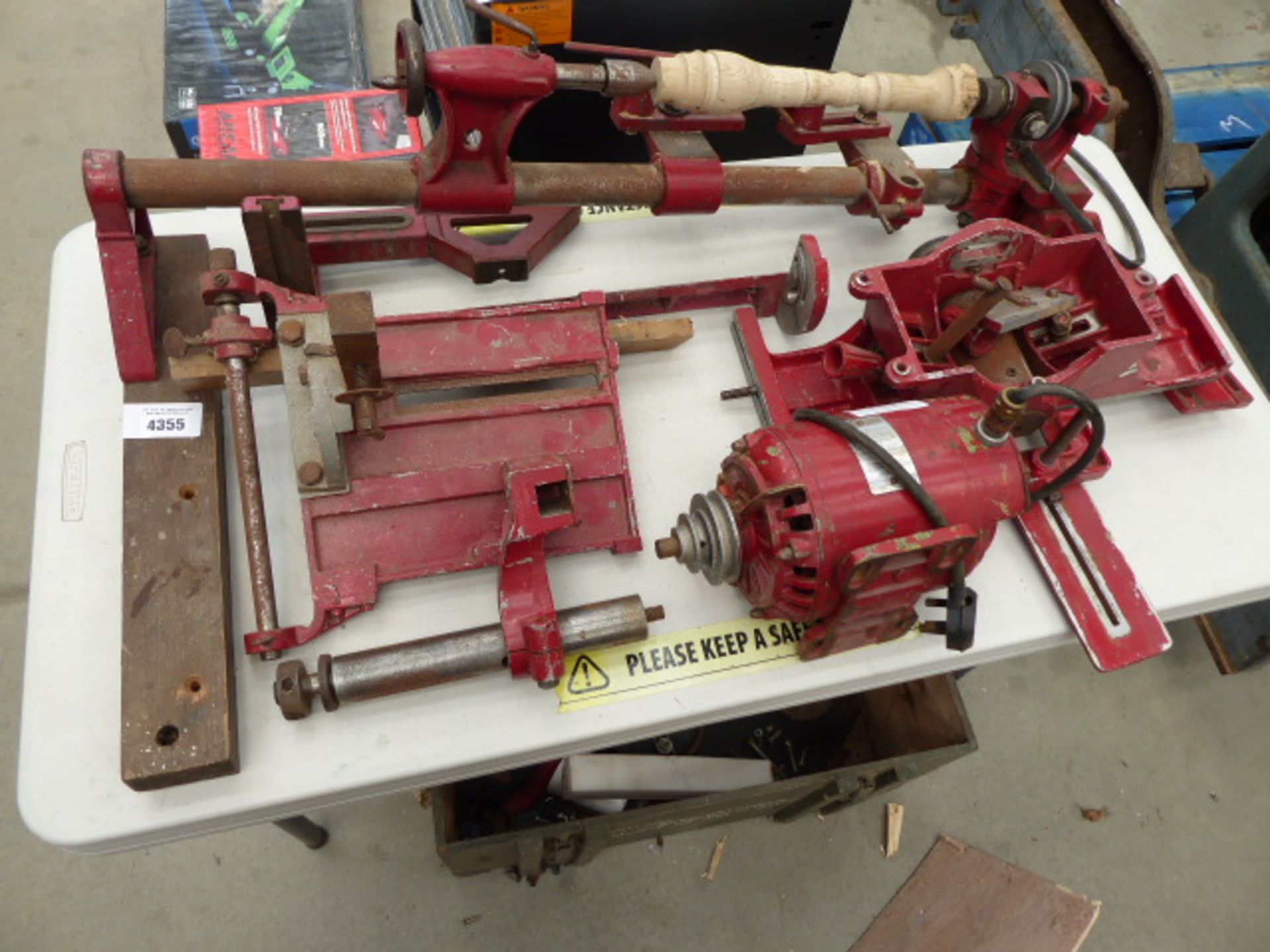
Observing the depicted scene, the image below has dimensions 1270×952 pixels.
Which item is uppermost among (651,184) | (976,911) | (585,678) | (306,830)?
(651,184)

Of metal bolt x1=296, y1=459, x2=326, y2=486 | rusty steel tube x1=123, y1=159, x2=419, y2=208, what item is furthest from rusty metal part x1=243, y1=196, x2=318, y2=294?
metal bolt x1=296, y1=459, x2=326, y2=486

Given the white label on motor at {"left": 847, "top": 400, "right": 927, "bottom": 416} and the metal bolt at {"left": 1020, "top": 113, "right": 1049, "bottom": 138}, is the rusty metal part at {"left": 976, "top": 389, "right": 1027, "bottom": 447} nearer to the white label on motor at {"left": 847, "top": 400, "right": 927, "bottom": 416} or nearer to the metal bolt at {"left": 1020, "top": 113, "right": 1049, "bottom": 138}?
the white label on motor at {"left": 847, "top": 400, "right": 927, "bottom": 416}

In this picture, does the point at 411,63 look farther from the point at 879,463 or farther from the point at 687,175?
the point at 879,463

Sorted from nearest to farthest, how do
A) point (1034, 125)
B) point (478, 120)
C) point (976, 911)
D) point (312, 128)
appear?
point (478, 120)
point (1034, 125)
point (976, 911)
point (312, 128)

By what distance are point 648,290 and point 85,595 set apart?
0.85 meters

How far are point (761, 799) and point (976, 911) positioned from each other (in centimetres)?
62

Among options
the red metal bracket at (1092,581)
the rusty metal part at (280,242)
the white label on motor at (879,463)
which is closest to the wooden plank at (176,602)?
the rusty metal part at (280,242)

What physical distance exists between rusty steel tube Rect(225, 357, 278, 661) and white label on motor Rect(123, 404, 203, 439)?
58 millimetres

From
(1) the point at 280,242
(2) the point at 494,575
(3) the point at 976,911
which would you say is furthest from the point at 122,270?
(3) the point at 976,911

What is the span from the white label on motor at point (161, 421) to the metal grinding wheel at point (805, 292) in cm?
85

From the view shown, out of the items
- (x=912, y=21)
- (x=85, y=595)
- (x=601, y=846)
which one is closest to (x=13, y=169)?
(x=85, y=595)

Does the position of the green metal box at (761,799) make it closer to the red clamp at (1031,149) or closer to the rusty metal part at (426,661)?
the rusty metal part at (426,661)

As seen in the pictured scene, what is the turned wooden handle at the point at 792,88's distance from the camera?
1157 millimetres

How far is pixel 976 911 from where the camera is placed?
1745 millimetres
